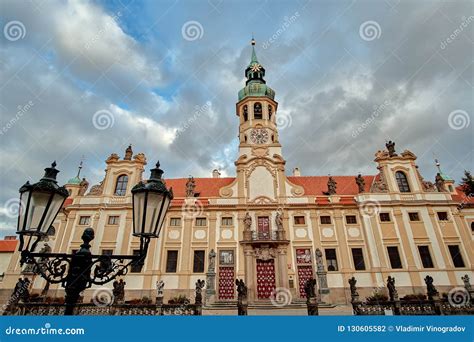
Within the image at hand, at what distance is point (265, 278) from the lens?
74.3ft

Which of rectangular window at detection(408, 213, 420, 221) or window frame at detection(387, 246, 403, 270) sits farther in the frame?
rectangular window at detection(408, 213, 420, 221)

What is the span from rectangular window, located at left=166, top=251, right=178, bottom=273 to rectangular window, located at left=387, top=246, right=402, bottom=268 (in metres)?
18.2

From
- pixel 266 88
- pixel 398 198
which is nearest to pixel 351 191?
pixel 398 198

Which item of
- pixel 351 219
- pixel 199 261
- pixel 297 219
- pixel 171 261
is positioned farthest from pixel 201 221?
pixel 351 219

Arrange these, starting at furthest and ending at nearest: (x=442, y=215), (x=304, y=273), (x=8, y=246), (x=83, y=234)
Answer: (x=8, y=246), (x=442, y=215), (x=304, y=273), (x=83, y=234)

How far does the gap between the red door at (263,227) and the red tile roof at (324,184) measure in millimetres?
5008

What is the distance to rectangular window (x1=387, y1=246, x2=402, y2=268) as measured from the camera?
2273 centimetres

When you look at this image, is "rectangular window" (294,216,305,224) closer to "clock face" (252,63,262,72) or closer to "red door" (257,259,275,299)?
Answer: "red door" (257,259,275,299)

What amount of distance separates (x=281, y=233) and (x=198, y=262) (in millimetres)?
7554

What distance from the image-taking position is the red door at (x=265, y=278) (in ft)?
72.5

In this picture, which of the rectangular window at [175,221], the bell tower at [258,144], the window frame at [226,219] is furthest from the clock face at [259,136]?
the rectangular window at [175,221]

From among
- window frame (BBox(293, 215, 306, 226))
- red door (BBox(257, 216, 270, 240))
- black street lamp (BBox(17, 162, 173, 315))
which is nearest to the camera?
black street lamp (BBox(17, 162, 173, 315))

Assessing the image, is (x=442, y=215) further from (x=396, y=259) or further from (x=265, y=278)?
(x=265, y=278)

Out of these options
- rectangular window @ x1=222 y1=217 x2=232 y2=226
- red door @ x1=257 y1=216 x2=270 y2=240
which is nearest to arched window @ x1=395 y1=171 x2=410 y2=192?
red door @ x1=257 y1=216 x2=270 y2=240
